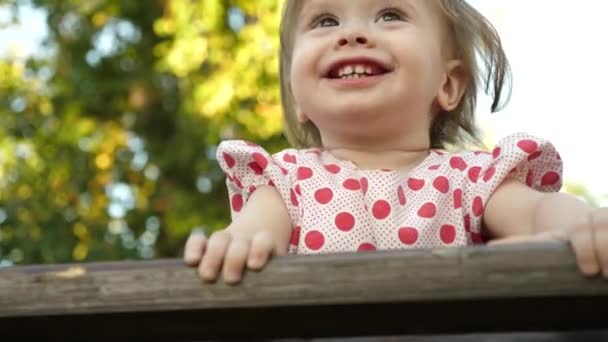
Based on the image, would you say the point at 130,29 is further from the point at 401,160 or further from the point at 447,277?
the point at 447,277

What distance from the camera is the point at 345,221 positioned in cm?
226

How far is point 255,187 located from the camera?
2.34 metres

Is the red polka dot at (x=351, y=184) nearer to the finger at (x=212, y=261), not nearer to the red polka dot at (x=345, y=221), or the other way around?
the red polka dot at (x=345, y=221)

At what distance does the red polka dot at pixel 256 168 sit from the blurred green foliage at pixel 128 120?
7.48 meters

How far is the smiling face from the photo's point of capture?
2.36 metres

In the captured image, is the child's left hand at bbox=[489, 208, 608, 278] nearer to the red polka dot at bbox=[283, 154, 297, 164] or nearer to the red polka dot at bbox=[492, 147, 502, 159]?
the red polka dot at bbox=[492, 147, 502, 159]

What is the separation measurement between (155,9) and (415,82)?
9947 millimetres

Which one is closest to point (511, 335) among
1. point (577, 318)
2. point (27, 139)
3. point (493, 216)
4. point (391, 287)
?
point (577, 318)

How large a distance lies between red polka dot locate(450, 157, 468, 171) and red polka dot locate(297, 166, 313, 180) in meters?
0.31

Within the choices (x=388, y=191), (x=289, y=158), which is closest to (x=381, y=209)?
(x=388, y=191)

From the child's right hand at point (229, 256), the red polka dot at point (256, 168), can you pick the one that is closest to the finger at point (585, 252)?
the child's right hand at point (229, 256)

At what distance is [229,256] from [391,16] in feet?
3.66

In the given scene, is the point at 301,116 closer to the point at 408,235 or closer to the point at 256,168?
the point at 256,168

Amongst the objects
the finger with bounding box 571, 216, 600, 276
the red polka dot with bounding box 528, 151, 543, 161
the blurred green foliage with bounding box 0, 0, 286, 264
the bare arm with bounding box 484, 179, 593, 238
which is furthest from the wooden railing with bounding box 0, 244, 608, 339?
the blurred green foliage with bounding box 0, 0, 286, 264
